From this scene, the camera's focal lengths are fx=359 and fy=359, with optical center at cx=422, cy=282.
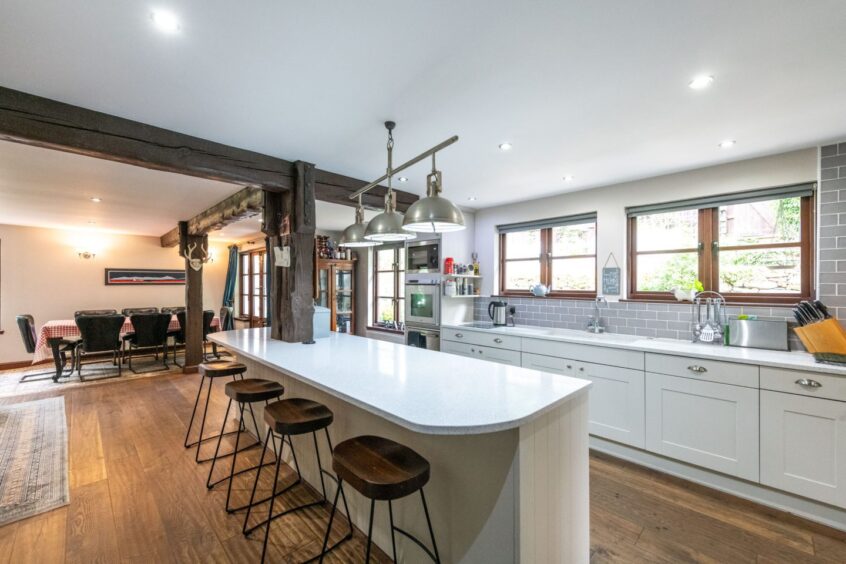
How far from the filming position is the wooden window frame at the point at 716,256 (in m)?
2.63

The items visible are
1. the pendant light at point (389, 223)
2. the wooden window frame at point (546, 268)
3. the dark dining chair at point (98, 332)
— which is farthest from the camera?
the dark dining chair at point (98, 332)

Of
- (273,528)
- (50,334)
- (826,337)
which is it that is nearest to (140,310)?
(50,334)

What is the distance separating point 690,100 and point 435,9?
5.03 ft

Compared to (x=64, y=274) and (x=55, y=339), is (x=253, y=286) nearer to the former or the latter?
(x=64, y=274)

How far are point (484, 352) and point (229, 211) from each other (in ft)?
10.8

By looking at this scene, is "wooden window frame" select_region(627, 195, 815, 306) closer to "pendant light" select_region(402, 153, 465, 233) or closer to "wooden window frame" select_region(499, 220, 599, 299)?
"wooden window frame" select_region(499, 220, 599, 299)

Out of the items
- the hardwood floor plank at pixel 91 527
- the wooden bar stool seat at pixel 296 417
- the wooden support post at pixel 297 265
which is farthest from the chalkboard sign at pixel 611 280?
the hardwood floor plank at pixel 91 527

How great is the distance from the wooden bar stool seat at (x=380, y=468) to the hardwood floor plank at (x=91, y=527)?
1.43m

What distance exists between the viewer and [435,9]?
1.31m

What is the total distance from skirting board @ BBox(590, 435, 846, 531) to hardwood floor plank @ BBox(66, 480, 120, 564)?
326 centimetres

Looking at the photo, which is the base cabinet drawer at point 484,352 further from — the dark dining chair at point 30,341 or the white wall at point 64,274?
the white wall at point 64,274

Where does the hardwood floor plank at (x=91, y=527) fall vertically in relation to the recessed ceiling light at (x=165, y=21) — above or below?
below

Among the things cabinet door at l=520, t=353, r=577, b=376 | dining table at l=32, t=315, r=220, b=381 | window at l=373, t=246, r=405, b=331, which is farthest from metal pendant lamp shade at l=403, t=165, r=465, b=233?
dining table at l=32, t=315, r=220, b=381

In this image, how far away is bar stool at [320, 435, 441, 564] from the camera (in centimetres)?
123
